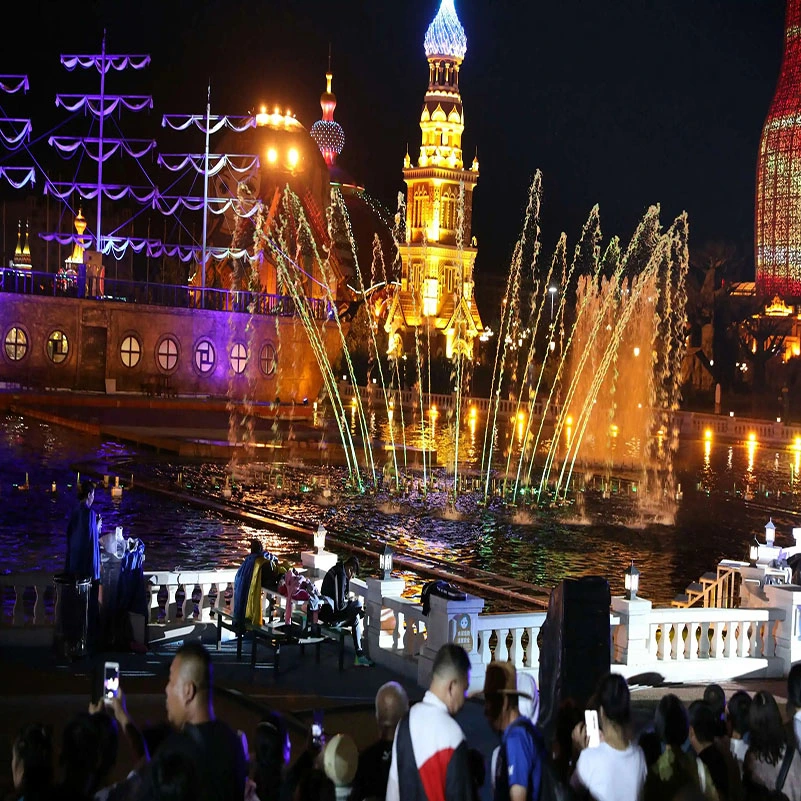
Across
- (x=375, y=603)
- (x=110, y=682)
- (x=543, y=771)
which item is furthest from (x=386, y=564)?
(x=543, y=771)

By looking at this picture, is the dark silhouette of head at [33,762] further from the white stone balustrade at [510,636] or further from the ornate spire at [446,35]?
the ornate spire at [446,35]

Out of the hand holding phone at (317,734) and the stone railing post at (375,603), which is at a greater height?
the hand holding phone at (317,734)

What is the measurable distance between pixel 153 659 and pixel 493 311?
397ft

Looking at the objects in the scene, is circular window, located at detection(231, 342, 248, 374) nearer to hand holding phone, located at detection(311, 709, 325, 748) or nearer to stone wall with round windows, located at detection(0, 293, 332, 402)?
stone wall with round windows, located at detection(0, 293, 332, 402)

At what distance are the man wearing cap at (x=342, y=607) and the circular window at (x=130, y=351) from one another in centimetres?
4113

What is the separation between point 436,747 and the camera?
5164mm

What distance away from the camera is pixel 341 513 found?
2669cm

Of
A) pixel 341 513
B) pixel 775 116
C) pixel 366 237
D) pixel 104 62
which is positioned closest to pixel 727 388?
pixel 775 116

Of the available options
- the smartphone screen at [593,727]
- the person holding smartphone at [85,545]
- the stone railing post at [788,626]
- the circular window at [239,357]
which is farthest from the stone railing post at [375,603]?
the circular window at [239,357]

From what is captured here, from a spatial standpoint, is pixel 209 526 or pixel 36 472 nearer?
pixel 209 526

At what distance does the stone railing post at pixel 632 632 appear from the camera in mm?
12062

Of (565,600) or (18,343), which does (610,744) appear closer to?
(565,600)


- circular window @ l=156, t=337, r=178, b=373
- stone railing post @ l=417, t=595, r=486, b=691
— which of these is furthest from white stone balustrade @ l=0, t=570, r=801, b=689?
circular window @ l=156, t=337, r=178, b=373

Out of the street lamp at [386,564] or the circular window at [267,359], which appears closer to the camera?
the street lamp at [386,564]
